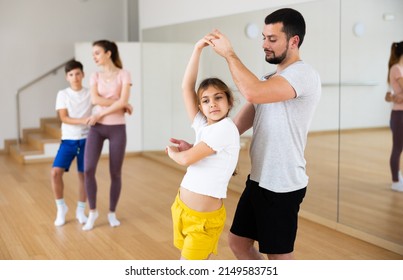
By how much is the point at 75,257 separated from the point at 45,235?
22.6 inches

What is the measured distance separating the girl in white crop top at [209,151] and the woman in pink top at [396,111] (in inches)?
76.1

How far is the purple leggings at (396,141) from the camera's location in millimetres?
3744

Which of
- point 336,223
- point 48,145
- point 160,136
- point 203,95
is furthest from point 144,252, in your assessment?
point 48,145

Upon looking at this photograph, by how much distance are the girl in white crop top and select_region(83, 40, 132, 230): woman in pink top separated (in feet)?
6.20

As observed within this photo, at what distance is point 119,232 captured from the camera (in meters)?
4.12

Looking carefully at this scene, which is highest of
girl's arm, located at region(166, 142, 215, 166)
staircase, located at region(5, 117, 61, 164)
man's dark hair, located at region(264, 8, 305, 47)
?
man's dark hair, located at region(264, 8, 305, 47)

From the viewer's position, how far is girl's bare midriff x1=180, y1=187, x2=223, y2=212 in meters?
2.21

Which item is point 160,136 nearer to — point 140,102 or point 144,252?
point 140,102

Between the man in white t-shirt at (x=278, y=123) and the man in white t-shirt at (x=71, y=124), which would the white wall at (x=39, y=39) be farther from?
the man in white t-shirt at (x=278, y=123)

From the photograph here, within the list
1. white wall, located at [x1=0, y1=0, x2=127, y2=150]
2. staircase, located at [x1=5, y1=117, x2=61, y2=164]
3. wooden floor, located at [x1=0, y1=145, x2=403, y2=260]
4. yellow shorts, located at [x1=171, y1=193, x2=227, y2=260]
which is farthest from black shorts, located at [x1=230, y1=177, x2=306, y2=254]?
white wall, located at [x1=0, y1=0, x2=127, y2=150]

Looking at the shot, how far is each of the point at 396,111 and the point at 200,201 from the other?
2.11 meters

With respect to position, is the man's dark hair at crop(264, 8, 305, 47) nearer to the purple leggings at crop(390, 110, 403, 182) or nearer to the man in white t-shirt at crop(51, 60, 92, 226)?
the purple leggings at crop(390, 110, 403, 182)

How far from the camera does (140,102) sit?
7660 millimetres

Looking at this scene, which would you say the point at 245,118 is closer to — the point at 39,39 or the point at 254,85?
the point at 254,85
